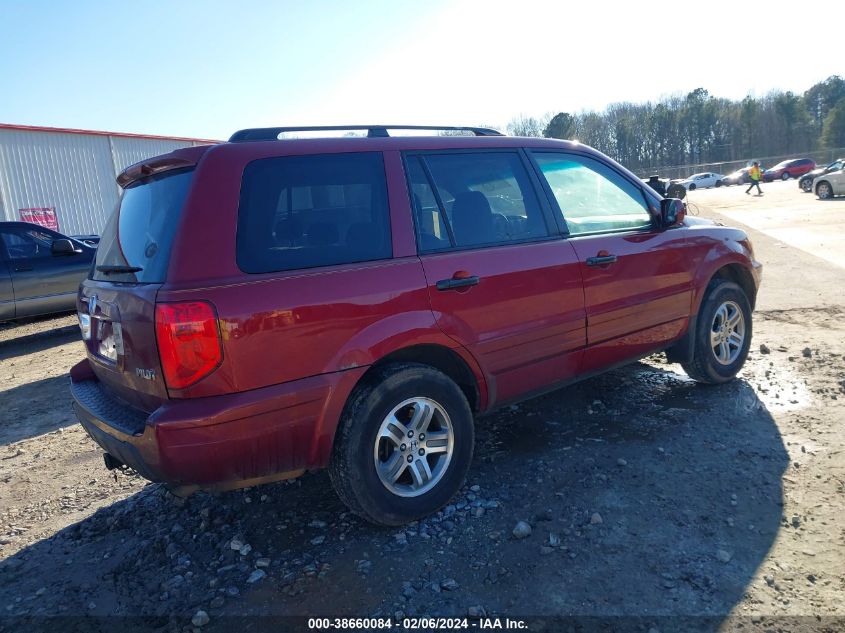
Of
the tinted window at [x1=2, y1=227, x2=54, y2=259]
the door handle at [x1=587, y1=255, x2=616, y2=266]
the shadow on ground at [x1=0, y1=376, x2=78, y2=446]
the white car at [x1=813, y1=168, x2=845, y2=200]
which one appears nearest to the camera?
the door handle at [x1=587, y1=255, x2=616, y2=266]

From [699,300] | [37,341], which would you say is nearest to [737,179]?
[699,300]

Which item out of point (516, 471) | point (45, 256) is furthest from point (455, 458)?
point (45, 256)

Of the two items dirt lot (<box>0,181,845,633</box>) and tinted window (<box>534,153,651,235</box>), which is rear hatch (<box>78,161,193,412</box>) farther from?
tinted window (<box>534,153,651,235</box>)

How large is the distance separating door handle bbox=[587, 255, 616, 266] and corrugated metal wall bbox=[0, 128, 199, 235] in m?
17.7

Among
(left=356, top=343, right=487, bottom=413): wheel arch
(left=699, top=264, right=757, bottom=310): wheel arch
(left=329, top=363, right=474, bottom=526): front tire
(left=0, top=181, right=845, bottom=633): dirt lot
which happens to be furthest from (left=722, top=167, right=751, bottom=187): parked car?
(left=329, top=363, right=474, bottom=526): front tire

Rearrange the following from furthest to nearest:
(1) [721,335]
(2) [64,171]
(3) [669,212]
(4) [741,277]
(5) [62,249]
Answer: (2) [64,171], (5) [62,249], (4) [741,277], (1) [721,335], (3) [669,212]

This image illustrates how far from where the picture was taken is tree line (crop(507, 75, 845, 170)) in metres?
81.6

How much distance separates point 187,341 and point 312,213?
84cm

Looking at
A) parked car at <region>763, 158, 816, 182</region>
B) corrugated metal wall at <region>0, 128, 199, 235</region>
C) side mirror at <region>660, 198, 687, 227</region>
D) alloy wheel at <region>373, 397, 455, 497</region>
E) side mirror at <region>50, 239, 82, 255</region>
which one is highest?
corrugated metal wall at <region>0, 128, 199, 235</region>

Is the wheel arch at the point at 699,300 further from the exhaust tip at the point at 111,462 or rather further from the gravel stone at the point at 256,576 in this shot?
the exhaust tip at the point at 111,462

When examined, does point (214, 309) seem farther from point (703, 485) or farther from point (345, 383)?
point (703, 485)

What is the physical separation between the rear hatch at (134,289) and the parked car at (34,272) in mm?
5976

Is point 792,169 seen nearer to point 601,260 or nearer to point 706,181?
point 706,181

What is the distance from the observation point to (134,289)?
260cm
